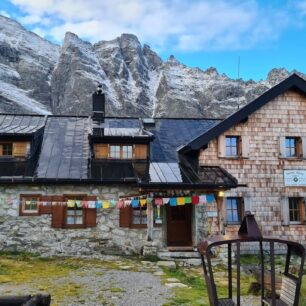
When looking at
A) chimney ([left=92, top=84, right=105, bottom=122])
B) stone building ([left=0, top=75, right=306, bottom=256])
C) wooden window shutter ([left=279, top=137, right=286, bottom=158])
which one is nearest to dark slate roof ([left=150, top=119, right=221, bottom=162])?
stone building ([left=0, top=75, right=306, bottom=256])

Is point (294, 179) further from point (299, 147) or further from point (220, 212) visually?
point (220, 212)

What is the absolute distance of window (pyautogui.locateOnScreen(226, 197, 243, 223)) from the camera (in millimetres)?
16094

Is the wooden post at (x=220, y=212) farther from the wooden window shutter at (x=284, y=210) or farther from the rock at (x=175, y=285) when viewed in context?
the rock at (x=175, y=285)

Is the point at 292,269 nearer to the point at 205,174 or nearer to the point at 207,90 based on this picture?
the point at 205,174

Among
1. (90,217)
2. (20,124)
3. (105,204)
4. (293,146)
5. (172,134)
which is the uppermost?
(20,124)

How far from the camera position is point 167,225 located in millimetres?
15844

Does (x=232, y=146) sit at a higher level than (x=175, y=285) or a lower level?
higher

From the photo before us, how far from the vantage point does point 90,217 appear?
14961 millimetres

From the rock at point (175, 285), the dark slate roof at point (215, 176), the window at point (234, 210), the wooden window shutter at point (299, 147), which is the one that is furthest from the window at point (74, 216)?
the wooden window shutter at point (299, 147)

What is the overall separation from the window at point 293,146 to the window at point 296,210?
2043mm

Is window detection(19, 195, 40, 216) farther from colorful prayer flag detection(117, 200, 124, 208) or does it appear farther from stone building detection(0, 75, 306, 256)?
colorful prayer flag detection(117, 200, 124, 208)

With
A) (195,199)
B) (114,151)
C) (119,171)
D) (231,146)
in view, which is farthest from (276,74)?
(195,199)

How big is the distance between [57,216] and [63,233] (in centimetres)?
71

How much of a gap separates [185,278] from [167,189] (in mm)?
4161
